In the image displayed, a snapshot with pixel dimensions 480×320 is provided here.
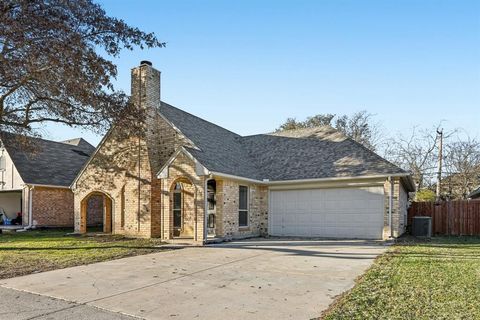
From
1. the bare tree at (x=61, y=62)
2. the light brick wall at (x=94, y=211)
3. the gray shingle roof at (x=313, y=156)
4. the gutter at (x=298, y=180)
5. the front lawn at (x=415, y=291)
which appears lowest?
the light brick wall at (x=94, y=211)

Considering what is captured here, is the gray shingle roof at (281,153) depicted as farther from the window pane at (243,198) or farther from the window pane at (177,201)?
the window pane at (177,201)

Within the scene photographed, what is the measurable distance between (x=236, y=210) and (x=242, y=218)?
0.83m

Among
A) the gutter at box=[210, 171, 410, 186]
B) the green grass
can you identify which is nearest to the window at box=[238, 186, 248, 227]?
the gutter at box=[210, 171, 410, 186]

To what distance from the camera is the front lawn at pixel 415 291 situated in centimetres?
500

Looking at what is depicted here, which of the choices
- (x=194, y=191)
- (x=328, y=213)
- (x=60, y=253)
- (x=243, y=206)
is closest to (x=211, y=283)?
(x=60, y=253)

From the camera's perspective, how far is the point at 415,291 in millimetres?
6113

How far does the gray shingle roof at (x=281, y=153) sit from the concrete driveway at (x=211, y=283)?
4.79 metres

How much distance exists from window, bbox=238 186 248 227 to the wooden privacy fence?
8.68 metres

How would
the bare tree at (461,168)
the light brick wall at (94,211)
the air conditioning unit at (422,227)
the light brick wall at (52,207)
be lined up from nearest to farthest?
the air conditioning unit at (422,227) → the light brick wall at (52,207) → the light brick wall at (94,211) → the bare tree at (461,168)

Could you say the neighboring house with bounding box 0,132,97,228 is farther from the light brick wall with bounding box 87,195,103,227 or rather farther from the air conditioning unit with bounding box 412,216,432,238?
the air conditioning unit with bounding box 412,216,432,238

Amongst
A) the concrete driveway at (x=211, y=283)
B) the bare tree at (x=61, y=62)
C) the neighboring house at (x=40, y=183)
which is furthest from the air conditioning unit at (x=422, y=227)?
the neighboring house at (x=40, y=183)

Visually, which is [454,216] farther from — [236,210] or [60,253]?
[60,253]

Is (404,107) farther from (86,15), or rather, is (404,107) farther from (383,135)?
(383,135)

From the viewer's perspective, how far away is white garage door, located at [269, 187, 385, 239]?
584 inches
